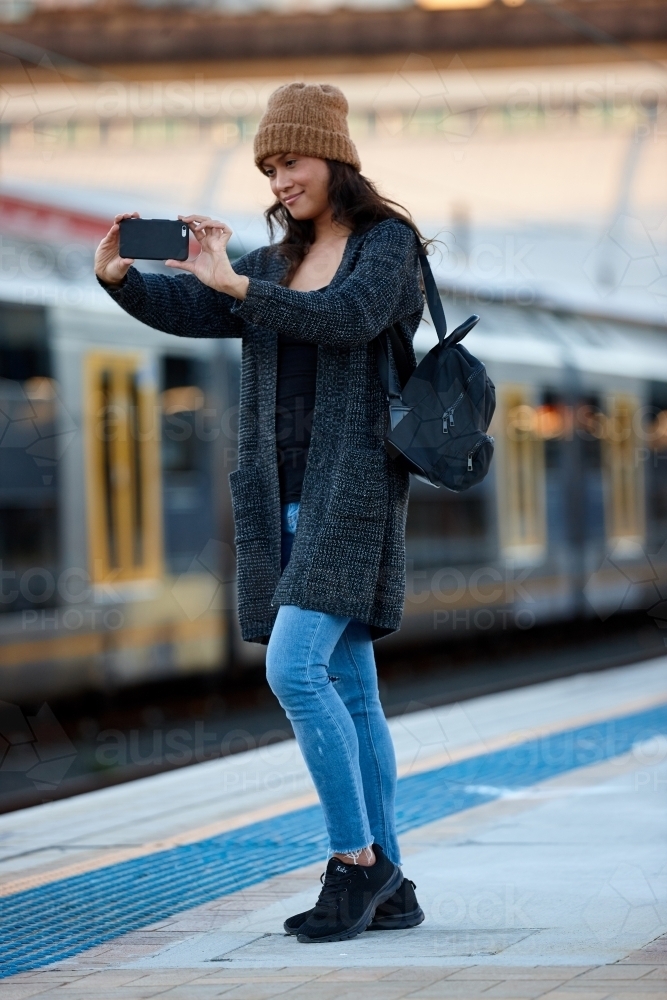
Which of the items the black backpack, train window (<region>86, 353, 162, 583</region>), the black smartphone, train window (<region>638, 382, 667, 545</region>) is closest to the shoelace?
the black backpack

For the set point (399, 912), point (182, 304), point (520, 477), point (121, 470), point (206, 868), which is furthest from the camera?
point (520, 477)

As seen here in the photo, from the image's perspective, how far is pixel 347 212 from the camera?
3.20 metres

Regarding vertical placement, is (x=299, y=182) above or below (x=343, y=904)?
above

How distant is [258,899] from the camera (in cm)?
343

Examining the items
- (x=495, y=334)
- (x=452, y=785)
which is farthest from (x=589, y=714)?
(x=495, y=334)

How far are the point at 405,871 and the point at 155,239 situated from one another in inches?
64.7

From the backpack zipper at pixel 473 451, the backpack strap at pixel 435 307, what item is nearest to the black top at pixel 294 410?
the backpack strap at pixel 435 307

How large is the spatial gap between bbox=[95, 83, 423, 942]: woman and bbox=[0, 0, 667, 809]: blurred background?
289mm

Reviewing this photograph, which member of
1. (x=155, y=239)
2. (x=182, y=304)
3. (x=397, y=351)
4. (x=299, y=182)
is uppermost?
(x=299, y=182)

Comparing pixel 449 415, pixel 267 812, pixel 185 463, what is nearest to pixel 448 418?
pixel 449 415

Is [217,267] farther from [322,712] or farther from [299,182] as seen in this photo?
[322,712]

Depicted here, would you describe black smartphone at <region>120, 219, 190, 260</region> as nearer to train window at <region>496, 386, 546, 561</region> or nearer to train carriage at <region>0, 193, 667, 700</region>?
train carriage at <region>0, 193, 667, 700</region>

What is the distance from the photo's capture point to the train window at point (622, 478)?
528 inches

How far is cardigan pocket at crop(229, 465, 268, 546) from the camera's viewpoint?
10.3 ft
